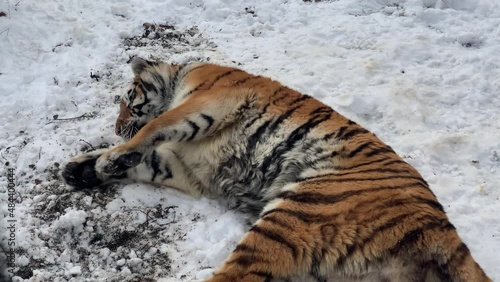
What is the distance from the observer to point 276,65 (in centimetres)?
440

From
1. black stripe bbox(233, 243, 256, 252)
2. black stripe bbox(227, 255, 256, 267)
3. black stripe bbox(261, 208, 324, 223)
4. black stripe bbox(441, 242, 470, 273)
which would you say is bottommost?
black stripe bbox(227, 255, 256, 267)

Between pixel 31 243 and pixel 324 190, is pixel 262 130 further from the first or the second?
pixel 31 243

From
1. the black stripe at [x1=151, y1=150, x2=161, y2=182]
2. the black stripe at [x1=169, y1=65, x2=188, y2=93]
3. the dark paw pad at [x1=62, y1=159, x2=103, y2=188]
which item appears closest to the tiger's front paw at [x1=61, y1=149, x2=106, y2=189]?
the dark paw pad at [x1=62, y1=159, x2=103, y2=188]

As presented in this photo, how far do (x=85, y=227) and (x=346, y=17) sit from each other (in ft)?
10.2

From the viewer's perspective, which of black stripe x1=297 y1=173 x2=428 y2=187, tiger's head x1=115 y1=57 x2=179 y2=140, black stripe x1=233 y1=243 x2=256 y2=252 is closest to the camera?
black stripe x1=233 y1=243 x2=256 y2=252

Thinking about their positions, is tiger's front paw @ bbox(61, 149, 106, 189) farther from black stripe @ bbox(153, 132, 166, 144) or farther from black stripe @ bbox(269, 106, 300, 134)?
black stripe @ bbox(269, 106, 300, 134)

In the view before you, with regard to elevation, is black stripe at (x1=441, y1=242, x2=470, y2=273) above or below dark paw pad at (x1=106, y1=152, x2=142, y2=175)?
above

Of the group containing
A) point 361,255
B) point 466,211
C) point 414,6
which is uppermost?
point 414,6

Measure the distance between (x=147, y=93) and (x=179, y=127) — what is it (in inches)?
27.3

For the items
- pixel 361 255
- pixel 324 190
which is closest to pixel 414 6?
pixel 324 190

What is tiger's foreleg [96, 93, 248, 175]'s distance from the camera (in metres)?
3.13

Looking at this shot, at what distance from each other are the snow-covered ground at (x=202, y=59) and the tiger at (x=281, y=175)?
18 centimetres

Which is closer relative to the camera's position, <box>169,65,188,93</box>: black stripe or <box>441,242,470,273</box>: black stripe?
<box>441,242,470,273</box>: black stripe

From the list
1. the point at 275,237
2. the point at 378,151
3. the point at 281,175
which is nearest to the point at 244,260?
the point at 275,237
